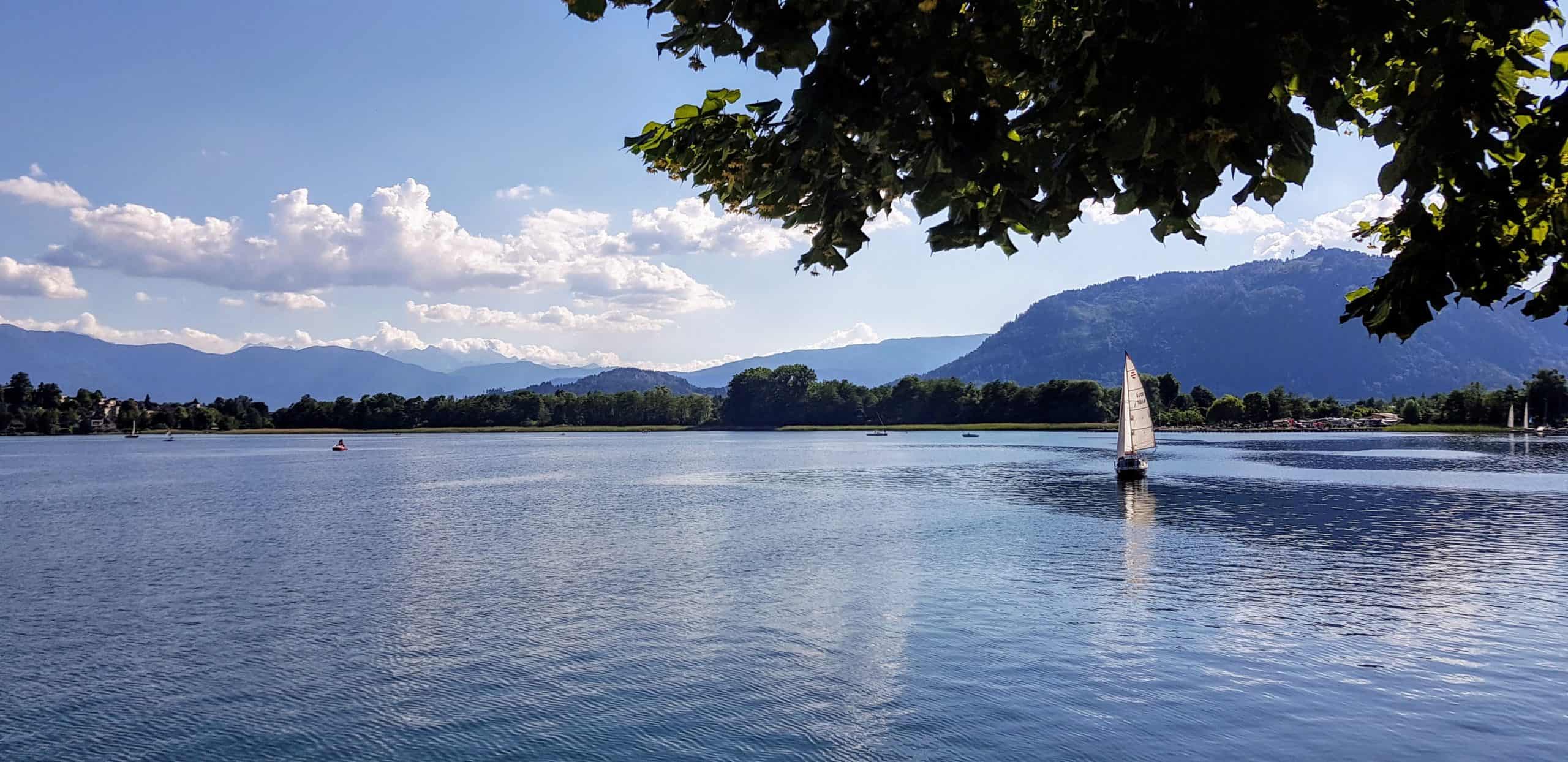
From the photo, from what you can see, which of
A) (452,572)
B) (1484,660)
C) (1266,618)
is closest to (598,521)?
(452,572)

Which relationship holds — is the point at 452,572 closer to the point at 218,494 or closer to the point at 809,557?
the point at 809,557

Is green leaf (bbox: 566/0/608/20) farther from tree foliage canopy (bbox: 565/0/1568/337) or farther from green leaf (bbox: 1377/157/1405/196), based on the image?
→ green leaf (bbox: 1377/157/1405/196)

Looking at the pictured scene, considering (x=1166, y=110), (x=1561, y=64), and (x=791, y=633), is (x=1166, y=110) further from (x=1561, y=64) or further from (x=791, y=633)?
(x=791, y=633)

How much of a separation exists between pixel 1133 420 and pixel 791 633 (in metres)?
69.3

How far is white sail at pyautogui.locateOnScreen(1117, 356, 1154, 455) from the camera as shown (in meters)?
86.3

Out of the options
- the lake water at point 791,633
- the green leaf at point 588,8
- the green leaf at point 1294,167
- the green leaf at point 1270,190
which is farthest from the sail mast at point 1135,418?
the green leaf at point 588,8

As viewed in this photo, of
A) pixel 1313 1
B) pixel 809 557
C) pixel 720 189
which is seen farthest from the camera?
pixel 809 557

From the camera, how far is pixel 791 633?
28.3 metres

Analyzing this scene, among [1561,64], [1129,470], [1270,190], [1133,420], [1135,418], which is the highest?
[1561,64]

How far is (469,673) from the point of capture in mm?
24359

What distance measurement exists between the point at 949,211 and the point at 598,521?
53.7 metres

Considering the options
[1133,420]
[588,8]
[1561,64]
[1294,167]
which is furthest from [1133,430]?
[588,8]

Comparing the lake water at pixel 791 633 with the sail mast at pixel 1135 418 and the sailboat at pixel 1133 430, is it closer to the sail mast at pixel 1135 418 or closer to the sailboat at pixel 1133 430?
the sailboat at pixel 1133 430

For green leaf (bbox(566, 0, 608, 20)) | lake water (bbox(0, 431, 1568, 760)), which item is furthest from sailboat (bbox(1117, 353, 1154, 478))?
green leaf (bbox(566, 0, 608, 20))
